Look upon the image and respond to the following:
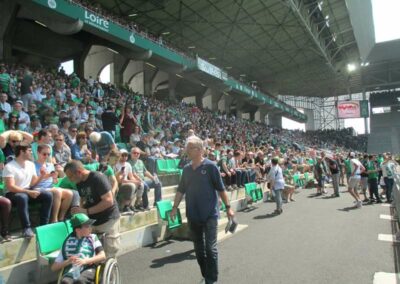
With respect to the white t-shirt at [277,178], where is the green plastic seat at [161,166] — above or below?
above

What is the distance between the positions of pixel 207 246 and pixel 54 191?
221cm

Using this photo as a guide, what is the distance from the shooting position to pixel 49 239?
14.0 feet

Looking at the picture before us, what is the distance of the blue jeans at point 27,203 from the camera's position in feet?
14.3

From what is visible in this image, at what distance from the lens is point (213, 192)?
398cm

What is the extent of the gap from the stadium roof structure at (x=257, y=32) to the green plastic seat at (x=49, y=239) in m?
20.5

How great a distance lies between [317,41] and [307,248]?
26578mm

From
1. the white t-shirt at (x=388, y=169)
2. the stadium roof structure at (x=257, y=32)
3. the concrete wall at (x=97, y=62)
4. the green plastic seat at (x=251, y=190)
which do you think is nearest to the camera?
the green plastic seat at (x=251, y=190)

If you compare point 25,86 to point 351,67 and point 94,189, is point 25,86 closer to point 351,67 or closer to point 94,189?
point 94,189

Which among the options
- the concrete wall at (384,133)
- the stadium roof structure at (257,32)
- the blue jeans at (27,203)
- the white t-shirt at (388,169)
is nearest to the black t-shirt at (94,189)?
the blue jeans at (27,203)

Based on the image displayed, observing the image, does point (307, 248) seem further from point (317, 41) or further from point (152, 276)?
point (317, 41)

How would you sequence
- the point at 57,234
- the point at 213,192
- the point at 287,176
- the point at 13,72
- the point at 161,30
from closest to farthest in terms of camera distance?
A: the point at 213,192 < the point at 57,234 < the point at 13,72 < the point at 287,176 < the point at 161,30

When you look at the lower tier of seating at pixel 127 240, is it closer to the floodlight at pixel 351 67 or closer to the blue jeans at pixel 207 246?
the blue jeans at pixel 207 246

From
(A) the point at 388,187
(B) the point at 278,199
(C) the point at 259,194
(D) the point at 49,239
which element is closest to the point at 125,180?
(D) the point at 49,239

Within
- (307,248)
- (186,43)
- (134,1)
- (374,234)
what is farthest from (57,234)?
(186,43)
